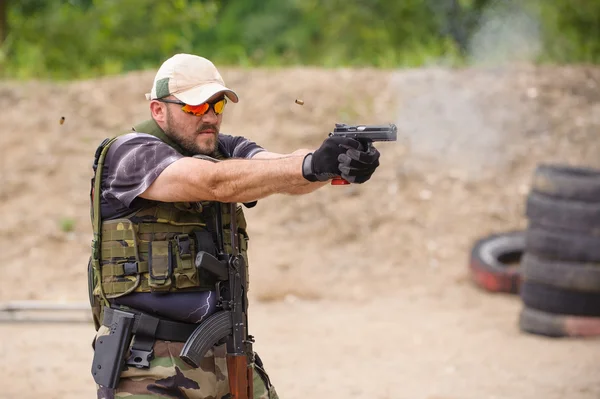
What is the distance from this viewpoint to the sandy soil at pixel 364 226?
24.4ft

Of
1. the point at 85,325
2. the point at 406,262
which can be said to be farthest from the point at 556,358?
the point at 85,325

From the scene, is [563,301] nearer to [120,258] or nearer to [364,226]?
[364,226]

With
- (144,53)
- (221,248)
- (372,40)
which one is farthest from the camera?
(372,40)

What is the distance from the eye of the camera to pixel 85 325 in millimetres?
8703

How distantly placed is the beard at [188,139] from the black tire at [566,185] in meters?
5.09

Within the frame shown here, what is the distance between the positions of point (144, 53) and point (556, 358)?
11477 millimetres

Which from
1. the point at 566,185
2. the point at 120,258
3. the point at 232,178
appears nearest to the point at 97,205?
the point at 120,258

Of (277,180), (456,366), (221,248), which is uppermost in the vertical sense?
(277,180)

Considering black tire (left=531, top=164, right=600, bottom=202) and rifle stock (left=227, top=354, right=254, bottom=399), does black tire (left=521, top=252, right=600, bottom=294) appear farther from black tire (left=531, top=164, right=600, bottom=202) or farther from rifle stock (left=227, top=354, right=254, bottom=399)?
rifle stock (left=227, top=354, right=254, bottom=399)

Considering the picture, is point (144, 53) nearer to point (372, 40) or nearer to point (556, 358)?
point (372, 40)

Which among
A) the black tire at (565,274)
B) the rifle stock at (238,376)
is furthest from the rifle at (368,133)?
the black tire at (565,274)

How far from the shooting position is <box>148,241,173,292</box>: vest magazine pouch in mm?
3730

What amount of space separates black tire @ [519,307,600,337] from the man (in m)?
4.87

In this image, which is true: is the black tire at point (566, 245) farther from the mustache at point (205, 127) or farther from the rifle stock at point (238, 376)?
the mustache at point (205, 127)
